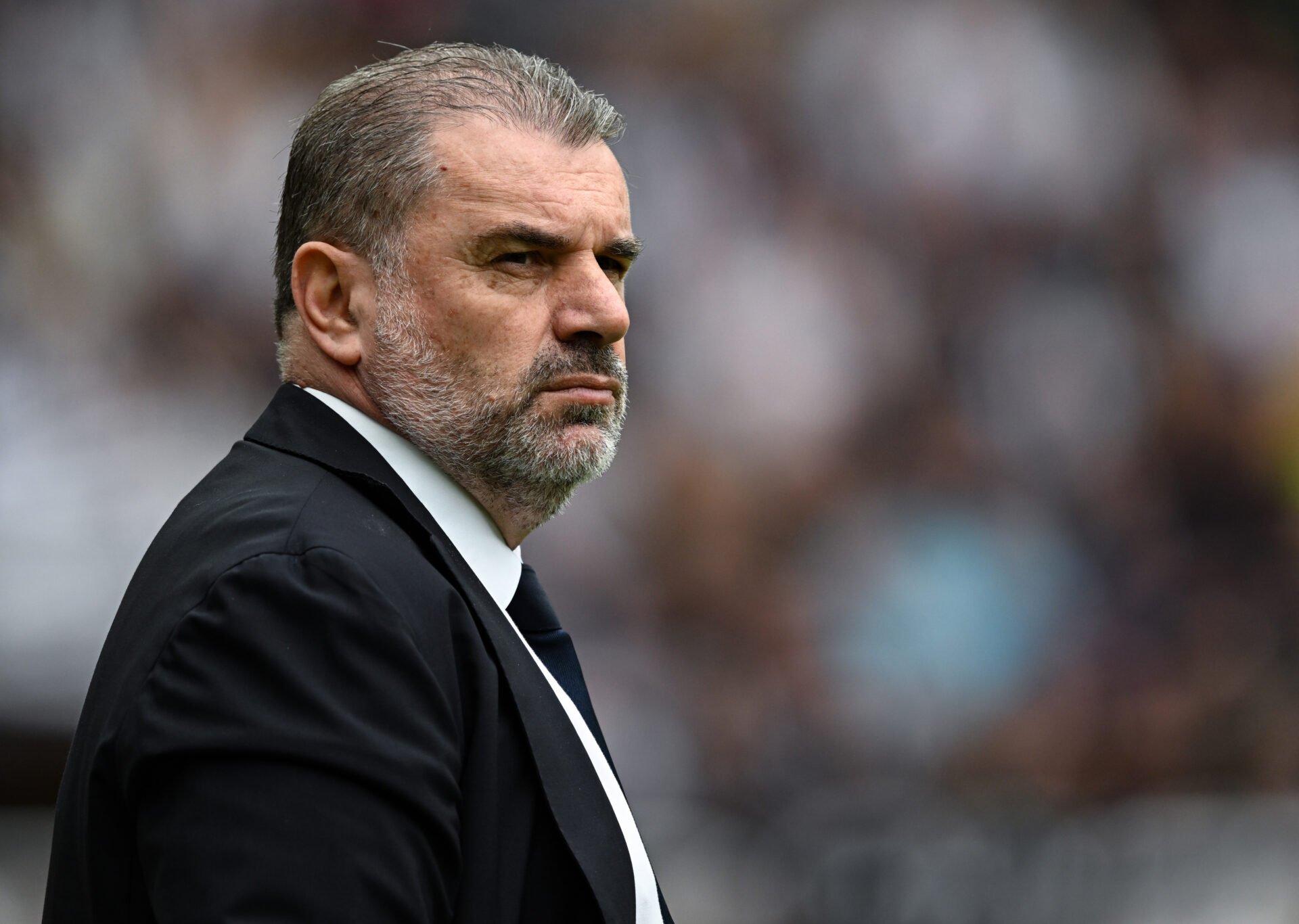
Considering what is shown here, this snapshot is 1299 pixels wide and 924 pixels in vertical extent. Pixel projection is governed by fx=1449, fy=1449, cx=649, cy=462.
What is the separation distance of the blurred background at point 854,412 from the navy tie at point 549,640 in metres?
2.63

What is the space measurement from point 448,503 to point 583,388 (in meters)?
0.22

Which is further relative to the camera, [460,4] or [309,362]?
[460,4]

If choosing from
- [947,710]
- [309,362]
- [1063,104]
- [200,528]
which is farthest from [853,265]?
[200,528]

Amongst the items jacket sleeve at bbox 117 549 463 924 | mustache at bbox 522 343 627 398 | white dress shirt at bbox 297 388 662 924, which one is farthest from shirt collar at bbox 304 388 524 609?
jacket sleeve at bbox 117 549 463 924

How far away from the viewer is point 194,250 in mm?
4363

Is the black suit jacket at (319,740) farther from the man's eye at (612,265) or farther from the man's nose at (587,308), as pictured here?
the man's eye at (612,265)

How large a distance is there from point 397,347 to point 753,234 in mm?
3420

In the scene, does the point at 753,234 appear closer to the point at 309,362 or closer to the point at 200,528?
the point at 309,362

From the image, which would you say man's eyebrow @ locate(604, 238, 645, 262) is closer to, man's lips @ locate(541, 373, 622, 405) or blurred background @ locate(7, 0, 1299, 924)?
man's lips @ locate(541, 373, 622, 405)

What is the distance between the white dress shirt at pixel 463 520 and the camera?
1550 millimetres

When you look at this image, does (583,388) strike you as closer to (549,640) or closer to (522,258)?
(522,258)

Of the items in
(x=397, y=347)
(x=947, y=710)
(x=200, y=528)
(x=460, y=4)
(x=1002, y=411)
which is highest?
(x=460, y=4)

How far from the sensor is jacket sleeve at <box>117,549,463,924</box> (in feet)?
3.68

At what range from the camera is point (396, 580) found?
131 centimetres
